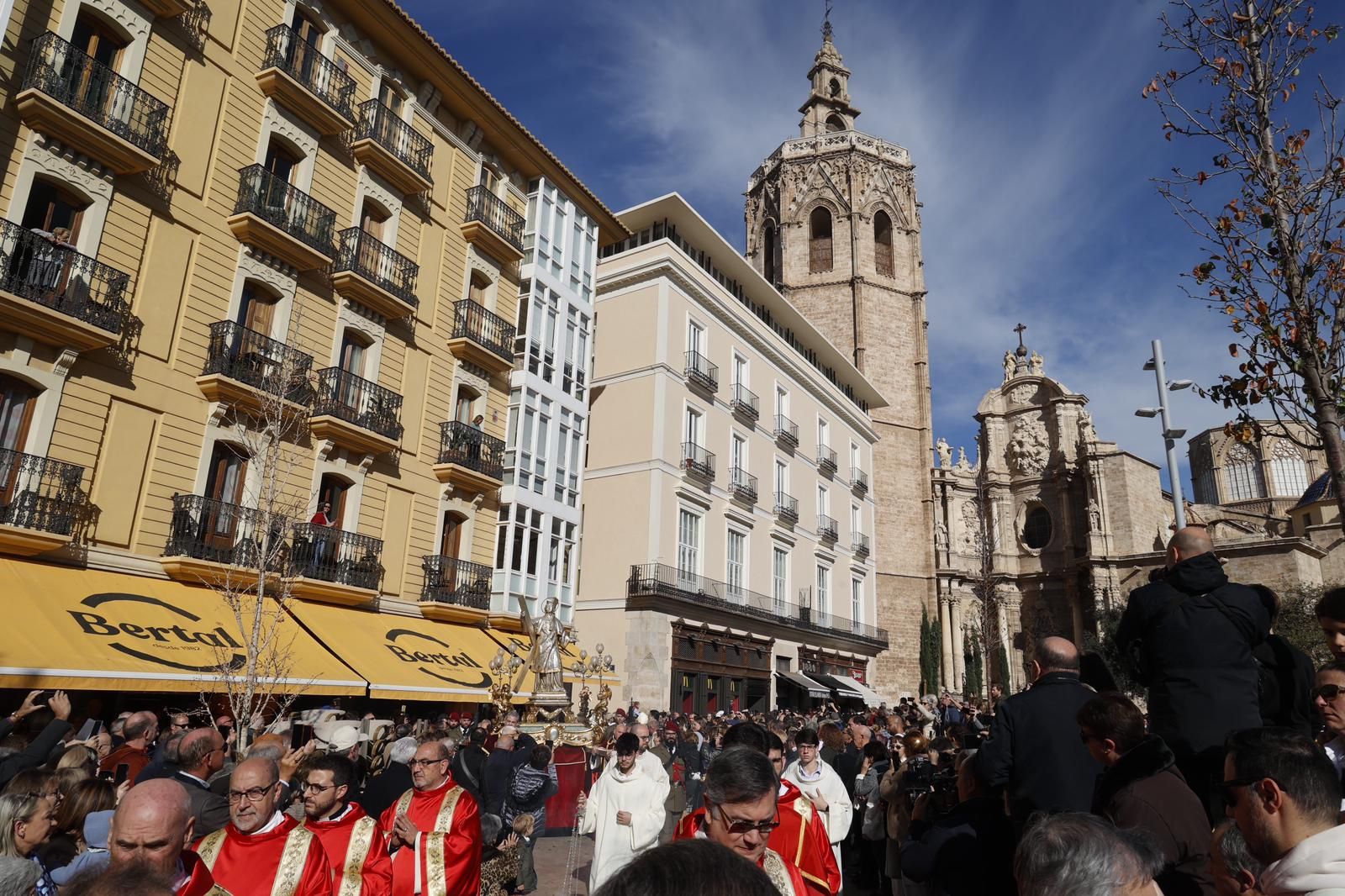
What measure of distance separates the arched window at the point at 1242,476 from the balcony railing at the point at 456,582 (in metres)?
69.8

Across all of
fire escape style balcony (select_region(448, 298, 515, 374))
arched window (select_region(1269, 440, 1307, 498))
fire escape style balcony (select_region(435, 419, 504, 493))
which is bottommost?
fire escape style balcony (select_region(435, 419, 504, 493))

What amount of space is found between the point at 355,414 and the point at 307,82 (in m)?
7.37

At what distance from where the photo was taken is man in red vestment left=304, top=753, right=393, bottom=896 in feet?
15.9

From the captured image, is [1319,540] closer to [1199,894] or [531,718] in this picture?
[531,718]

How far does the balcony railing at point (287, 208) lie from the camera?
1716cm

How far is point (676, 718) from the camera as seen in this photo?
2084 cm

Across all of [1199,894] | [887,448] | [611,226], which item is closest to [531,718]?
[1199,894]

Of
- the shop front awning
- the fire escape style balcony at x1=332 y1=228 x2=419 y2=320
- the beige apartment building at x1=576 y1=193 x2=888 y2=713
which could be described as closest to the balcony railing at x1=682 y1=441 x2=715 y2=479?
the beige apartment building at x1=576 y1=193 x2=888 y2=713

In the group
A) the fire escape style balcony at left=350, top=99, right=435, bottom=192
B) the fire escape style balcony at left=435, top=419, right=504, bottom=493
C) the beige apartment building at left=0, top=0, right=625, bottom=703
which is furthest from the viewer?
the fire escape style balcony at left=435, top=419, right=504, bottom=493

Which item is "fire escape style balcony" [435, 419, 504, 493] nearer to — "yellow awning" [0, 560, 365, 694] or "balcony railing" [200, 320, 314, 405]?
"balcony railing" [200, 320, 314, 405]

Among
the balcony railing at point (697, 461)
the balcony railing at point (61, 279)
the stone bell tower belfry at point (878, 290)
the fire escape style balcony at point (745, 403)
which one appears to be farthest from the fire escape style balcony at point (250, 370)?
the stone bell tower belfry at point (878, 290)

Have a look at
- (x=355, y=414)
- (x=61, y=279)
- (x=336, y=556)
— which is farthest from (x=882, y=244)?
(x=61, y=279)

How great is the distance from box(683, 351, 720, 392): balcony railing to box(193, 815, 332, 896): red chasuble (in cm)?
2618

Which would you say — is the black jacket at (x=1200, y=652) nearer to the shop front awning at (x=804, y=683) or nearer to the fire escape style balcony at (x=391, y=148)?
the fire escape style balcony at (x=391, y=148)
